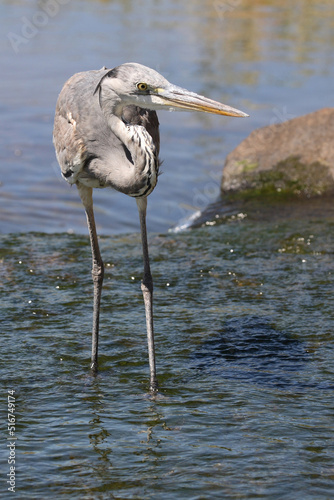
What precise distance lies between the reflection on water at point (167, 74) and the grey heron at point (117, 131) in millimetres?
4251

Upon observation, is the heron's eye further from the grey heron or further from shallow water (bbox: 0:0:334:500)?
shallow water (bbox: 0:0:334:500)

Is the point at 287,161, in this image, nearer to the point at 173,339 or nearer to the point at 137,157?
the point at 173,339

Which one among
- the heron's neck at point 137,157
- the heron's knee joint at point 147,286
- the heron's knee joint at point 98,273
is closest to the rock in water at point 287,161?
the heron's knee joint at point 98,273

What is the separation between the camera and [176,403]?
4.75 m

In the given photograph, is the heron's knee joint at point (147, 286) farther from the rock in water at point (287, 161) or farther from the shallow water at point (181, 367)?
the rock in water at point (287, 161)

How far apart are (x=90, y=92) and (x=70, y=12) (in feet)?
66.9

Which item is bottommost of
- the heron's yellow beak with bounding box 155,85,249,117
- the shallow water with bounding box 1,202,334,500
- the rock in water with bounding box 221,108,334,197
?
the shallow water with bounding box 1,202,334,500

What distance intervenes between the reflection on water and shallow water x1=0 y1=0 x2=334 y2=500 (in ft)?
0.21

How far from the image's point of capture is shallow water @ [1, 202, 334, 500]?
4.00 meters

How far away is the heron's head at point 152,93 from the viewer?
175 inches

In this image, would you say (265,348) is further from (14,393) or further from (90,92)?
(90,92)

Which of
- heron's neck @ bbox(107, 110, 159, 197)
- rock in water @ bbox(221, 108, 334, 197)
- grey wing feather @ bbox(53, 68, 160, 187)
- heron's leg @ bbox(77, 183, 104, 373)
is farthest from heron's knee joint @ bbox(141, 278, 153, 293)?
rock in water @ bbox(221, 108, 334, 197)

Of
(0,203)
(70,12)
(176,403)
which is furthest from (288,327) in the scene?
(70,12)

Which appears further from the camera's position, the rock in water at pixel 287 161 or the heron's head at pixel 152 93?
the rock in water at pixel 287 161
